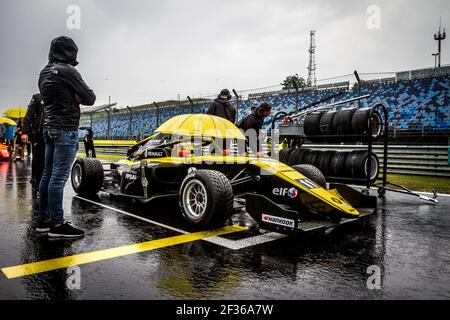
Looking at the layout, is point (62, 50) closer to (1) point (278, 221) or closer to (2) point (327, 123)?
(1) point (278, 221)

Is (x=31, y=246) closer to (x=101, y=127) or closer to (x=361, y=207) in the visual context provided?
(x=361, y=207)

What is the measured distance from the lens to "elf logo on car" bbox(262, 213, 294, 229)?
10.7 ft

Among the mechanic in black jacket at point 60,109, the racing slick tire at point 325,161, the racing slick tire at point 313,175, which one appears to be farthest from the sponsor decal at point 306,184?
the racing slick tire at point 325,161

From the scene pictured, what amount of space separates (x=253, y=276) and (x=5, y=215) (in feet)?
11.7

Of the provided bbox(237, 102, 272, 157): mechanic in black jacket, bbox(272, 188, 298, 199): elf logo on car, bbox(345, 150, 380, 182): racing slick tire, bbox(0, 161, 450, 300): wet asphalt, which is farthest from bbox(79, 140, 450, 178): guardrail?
bbox(272, 188, 298, 199): elf logo on car

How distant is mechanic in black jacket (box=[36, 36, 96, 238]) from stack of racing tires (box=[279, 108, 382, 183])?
478cm

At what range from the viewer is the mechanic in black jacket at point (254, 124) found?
19.4ft

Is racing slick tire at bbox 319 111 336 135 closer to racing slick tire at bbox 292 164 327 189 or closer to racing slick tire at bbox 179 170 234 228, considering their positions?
racing slick tire at bbox 292 164 327 189

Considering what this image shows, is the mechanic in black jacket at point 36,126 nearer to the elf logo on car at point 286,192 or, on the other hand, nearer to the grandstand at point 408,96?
the elf logo on car at point 286,192

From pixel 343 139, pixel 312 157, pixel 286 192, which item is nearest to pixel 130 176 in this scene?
pixel 286 192

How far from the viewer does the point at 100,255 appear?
3.00 meters
